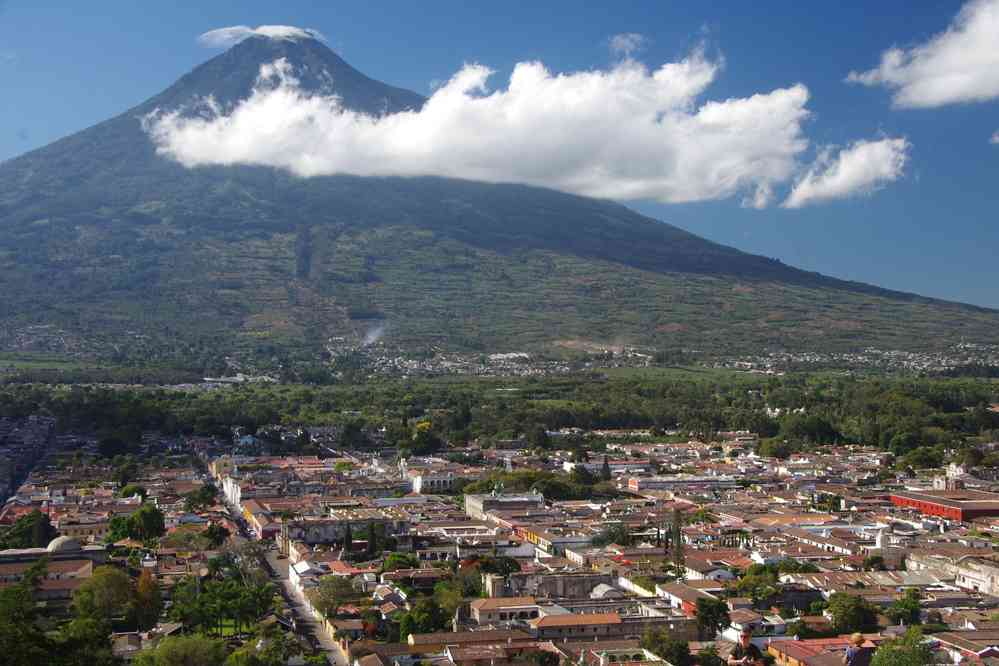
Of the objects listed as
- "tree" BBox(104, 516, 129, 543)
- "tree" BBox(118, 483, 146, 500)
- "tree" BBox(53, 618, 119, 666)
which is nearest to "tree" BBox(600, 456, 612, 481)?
"tree" BBox(118, 483, 146, 500)

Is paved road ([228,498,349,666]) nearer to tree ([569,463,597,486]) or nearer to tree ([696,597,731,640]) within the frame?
tree ([696,597,731,640])

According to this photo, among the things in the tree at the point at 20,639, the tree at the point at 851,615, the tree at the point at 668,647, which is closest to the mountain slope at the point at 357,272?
the tree at the point at 851,615

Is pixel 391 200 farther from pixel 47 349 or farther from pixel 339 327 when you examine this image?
pixel 47 349

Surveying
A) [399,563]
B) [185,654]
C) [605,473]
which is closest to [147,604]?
[185,654]

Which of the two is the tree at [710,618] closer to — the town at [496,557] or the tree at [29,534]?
the town at [496,557]

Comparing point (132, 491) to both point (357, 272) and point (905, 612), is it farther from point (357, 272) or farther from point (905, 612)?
point (357, 272)
